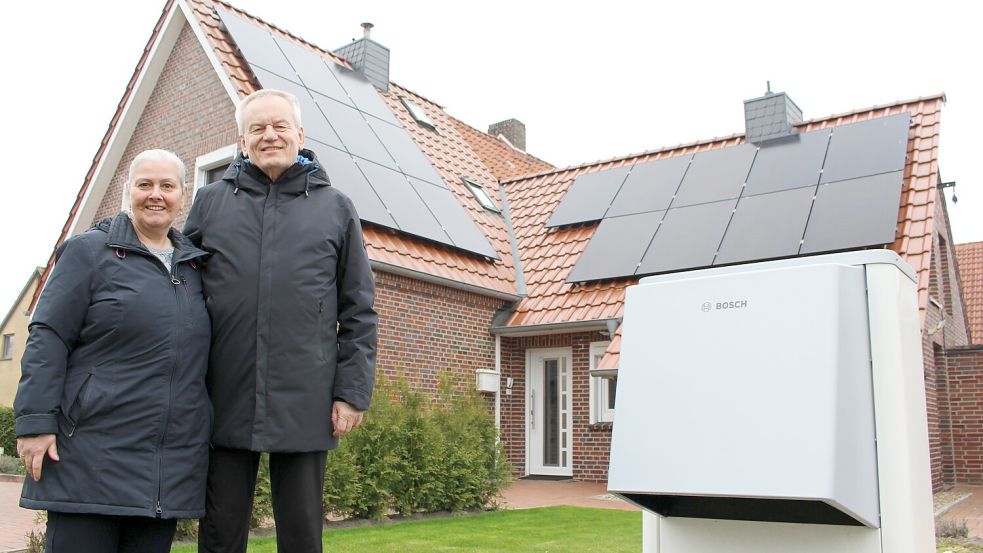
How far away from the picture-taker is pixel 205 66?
11.6 m

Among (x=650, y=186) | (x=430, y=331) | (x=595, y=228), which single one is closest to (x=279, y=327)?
(x=430, y=331)

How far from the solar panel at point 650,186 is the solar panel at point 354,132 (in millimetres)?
3829

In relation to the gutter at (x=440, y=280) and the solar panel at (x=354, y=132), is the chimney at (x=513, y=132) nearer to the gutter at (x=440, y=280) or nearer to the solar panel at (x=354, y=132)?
the solar panel at (x=354, y=132)

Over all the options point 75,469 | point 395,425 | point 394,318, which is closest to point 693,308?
point 75,469

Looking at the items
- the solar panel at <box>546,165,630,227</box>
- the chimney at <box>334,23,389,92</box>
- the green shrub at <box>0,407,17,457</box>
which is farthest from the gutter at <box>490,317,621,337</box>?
the green shrub at <box>0,407,17,457</box>

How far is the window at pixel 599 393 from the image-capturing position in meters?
12.0

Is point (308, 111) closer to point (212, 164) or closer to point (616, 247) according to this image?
point (212, 164)

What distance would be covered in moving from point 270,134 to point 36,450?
1266 millimetres

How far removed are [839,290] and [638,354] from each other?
65 centimetres

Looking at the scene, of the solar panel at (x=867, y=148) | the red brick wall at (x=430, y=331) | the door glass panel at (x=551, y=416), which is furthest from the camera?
the door glass panel at (x=551, y=416)

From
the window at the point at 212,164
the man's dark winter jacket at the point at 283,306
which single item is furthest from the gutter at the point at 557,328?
the man's dark winter jacket at the point at 283,306

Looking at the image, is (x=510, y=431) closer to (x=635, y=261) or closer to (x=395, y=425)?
(x=635, y=261)

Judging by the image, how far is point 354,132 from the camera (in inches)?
472

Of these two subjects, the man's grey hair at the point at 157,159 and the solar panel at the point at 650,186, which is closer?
the man's grey hair at the point at 157,159
